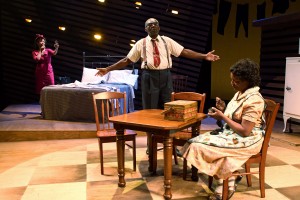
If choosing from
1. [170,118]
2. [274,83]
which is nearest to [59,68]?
[274,83]

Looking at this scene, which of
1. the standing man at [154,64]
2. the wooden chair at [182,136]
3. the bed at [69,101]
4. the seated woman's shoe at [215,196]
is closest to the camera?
the seated woman's shoe at [215,196]

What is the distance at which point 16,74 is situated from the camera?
8.82 meters

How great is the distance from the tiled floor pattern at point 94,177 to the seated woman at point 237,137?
1.81 ft

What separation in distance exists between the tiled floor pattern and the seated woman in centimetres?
55

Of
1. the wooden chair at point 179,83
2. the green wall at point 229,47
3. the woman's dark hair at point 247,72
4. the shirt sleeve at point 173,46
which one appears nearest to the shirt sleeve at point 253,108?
the woman's dark hair at point 247,72

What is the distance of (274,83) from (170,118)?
192 inches

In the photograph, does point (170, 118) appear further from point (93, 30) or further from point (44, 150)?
point (93, 30)

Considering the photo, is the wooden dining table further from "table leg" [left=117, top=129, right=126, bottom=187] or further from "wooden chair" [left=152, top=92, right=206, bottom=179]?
"wooden chair" [left=152, top=92, right=206, bottom=179]

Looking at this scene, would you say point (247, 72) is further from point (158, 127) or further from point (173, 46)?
point (173, 46)

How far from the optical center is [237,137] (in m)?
2.74

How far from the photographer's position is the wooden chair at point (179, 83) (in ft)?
26.1

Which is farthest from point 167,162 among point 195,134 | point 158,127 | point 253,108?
point 253,108

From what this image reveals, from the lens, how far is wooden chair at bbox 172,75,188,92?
26.1 ft

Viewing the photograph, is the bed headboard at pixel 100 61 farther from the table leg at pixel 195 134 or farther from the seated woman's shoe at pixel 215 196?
the seated woman's shoe at pixel 215 196
